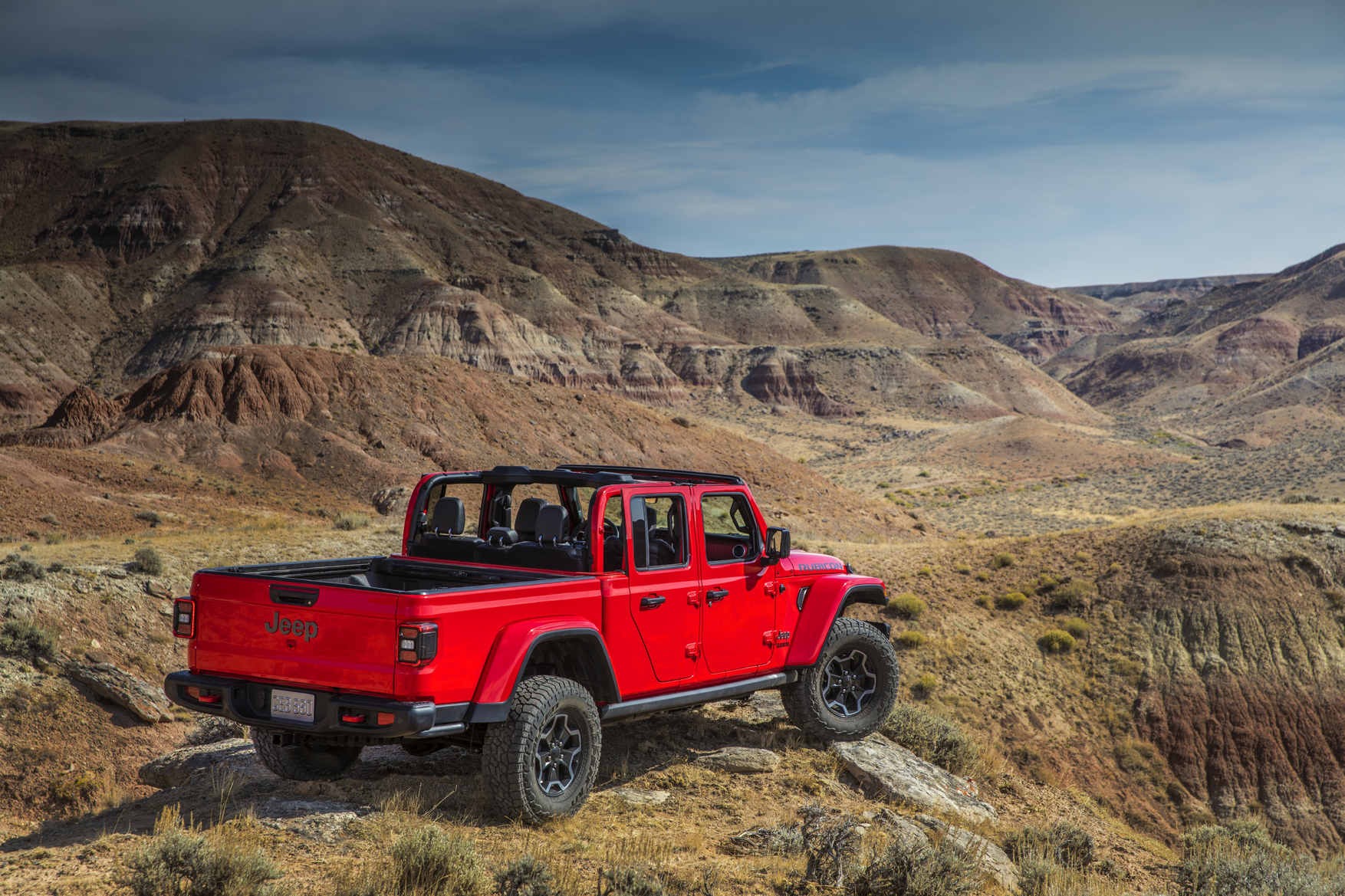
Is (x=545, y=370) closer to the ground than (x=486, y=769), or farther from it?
farther from it

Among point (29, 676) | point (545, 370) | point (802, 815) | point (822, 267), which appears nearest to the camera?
point (802, 815)

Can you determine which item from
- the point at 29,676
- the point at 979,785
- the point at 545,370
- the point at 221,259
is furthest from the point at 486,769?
the point at 221,259

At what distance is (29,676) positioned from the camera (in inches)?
464

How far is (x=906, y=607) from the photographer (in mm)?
23406

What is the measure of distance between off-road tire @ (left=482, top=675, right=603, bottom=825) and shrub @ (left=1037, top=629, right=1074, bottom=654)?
63.7 ft

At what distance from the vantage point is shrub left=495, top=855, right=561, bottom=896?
201 inches

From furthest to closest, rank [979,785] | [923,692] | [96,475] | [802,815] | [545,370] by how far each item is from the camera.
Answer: [545,370] < [96,475] < [923,692] < [979,785] < [802,815]

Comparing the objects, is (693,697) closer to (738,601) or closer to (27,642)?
(738,601)

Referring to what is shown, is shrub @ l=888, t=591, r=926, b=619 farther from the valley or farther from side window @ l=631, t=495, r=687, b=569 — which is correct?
side window @ l=631, t=495, r=687, b=569

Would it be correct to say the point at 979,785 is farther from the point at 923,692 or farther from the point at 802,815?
the point at 923,692

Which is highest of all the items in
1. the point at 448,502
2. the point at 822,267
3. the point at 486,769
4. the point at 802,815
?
the point at 822,267

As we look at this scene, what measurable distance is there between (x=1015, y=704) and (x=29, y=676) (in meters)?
18.0

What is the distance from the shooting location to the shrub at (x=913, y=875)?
18.4ft

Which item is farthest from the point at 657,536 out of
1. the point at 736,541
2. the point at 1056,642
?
the point at 1056,642
